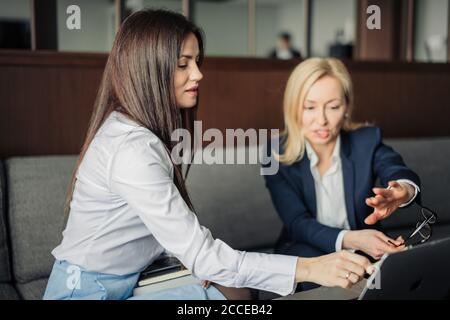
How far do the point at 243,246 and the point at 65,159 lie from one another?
68 cm

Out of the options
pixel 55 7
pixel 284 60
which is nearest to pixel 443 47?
pixel 284 60

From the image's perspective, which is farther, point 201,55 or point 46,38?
point 46,38

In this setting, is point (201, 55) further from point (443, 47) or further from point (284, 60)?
point (443, 47)

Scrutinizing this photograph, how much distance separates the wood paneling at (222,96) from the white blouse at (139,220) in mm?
826

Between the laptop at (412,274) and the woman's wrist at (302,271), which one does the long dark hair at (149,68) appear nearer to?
the woman's wrist at (302,271)

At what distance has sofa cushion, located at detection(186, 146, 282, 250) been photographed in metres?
1.83

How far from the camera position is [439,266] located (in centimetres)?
89

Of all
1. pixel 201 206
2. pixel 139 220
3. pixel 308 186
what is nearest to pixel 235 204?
pixel 201 206

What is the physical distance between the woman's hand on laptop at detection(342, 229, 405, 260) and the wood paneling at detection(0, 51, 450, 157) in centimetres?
97

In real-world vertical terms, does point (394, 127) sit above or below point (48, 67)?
below

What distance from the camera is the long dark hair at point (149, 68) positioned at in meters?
1.02

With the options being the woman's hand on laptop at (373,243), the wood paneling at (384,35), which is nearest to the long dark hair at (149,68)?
the woman's hand on laptop at (373,243)

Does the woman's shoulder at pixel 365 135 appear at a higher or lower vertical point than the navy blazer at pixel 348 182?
higher

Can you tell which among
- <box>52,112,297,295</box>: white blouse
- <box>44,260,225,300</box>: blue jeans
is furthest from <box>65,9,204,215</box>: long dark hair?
<box>44,260,225,300</box>: blue jeans
